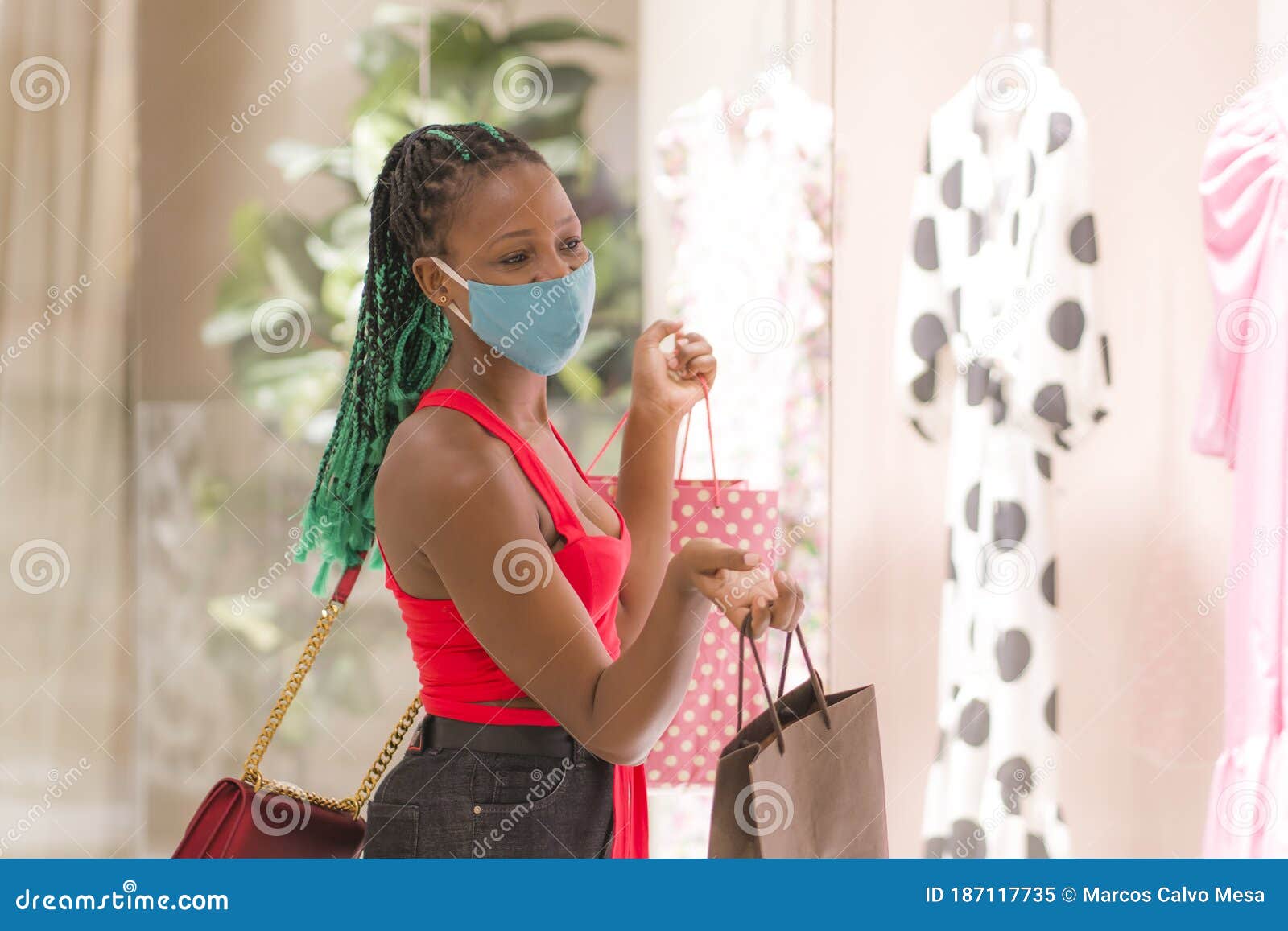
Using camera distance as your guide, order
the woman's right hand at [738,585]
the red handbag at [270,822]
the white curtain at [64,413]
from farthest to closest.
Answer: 1. the white curtain at [64,413]
2. the red handbag at [270,822]
3. the woman's right hand at [738,585]

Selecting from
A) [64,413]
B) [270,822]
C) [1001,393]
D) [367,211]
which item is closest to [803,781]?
[270,822]

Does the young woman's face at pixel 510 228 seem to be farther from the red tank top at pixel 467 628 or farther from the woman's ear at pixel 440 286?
the red tank top at pixel 467 628

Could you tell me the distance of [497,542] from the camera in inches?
39.6

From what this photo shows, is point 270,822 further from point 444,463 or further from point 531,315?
point 531,315

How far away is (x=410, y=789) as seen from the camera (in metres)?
1.08

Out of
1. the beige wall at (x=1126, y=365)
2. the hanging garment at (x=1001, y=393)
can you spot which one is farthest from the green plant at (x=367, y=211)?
the hanging garment at (x=1001, y=393)

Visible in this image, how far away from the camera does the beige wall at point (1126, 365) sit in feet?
6.50

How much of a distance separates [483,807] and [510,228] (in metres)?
0.55

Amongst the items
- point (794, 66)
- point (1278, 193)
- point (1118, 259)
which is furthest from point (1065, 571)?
point (794, 66)

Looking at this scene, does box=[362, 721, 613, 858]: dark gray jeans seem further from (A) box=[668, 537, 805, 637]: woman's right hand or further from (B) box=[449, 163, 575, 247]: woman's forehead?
(B) box=[449, 163, 575, 247]: woman's forehead

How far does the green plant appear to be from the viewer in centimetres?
220

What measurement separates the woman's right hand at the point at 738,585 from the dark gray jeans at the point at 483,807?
0.26 meters

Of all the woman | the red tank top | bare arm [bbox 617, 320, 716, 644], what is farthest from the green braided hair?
bare arm [bbox 617, 320, 716, 644]

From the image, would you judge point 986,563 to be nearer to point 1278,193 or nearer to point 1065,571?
point 1065,571
